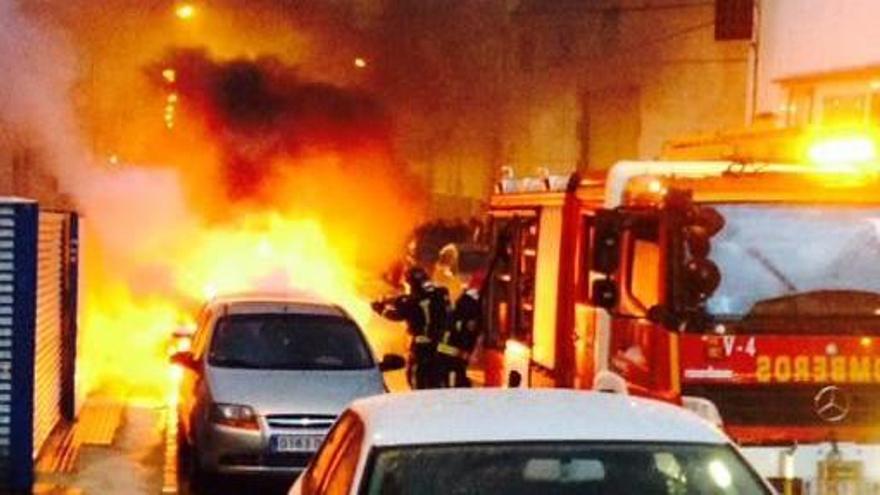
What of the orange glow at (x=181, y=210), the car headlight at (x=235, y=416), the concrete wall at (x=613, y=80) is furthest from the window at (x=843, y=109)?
→ the concrete wall at (x=613, y=80)

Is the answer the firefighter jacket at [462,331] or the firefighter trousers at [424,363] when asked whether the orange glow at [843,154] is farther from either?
the firefighter trousers at [424,363]

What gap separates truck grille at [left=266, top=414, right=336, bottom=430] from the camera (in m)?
11.4

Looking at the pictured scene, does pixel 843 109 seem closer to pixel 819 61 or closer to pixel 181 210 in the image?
pixel 819 61

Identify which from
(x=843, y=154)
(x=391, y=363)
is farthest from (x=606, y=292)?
(x=391, y=363)

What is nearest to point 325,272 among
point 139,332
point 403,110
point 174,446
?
point 403,110

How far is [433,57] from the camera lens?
114ft

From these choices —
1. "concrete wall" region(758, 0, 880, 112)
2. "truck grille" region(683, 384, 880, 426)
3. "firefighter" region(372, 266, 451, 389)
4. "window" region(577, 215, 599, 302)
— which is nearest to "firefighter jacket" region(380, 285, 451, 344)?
"firefighter" region(372, 266, 451, 389)

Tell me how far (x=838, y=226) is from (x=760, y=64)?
45.8ft

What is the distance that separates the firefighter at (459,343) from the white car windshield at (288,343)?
1.37m

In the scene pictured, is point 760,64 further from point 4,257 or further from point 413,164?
point 413,164

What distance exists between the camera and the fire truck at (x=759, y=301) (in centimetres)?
847

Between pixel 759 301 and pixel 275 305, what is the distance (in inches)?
210

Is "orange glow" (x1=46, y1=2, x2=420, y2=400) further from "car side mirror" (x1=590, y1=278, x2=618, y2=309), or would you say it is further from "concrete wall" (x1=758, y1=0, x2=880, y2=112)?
"car side mirror" (x1=590, y1=278, x2=618, y2=309)

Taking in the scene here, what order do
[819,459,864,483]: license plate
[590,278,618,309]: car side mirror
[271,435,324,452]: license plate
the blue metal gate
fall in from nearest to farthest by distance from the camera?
[819,459,864,483]: license plate
[590,278,618,309]: car side mirror
the blue metal gate
[271,435,324,452]: license plate
